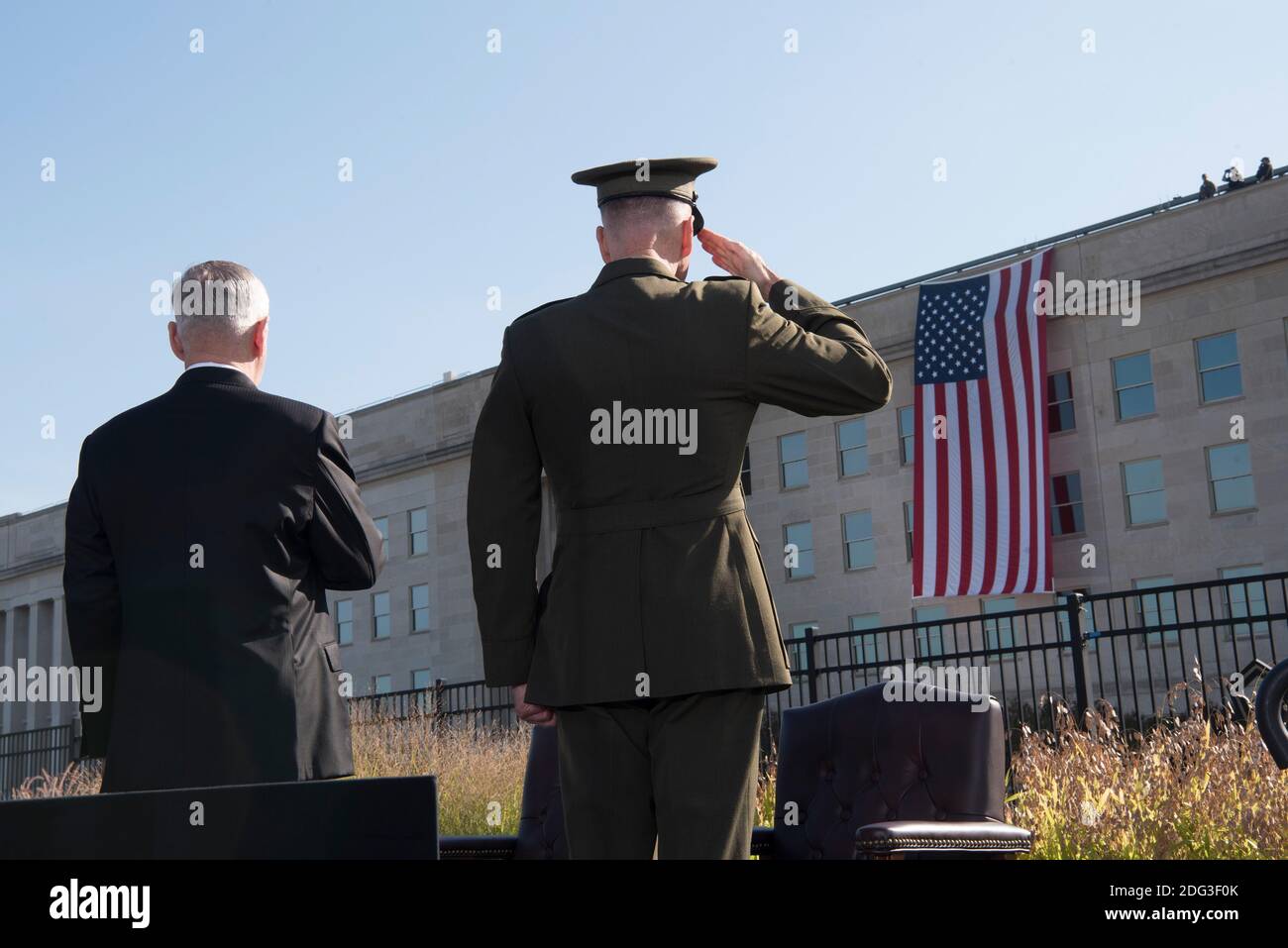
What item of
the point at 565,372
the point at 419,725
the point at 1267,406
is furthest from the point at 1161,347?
the point at 565,372

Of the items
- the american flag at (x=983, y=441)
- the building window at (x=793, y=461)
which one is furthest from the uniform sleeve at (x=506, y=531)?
the building window at (x=793, y=461)

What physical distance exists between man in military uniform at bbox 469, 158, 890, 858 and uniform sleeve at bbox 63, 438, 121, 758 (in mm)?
964

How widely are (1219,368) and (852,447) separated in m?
10.3

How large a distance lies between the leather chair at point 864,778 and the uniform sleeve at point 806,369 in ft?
6.39

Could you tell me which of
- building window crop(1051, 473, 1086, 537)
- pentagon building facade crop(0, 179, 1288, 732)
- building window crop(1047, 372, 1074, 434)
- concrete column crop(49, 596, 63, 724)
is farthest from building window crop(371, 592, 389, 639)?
building window crop(1047, 372, 1074, 434)

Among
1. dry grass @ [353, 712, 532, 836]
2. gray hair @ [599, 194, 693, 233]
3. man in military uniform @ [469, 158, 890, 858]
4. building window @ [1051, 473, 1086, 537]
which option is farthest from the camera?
building window @ [1051, 473, 1086, 537]

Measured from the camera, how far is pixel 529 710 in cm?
321

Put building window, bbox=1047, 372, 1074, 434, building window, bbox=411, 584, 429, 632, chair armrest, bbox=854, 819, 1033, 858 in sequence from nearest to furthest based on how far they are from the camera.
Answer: chair armrest, bbox=854, 819, 1033, 858 < building window, bbox=1047, 372, 1074, 434 < building window, bbox=411, 584, 429, 632

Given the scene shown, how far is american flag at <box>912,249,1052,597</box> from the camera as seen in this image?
32.3 m

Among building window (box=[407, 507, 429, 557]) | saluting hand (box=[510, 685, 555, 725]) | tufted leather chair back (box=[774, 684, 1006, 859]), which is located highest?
building window (box=[407, 507, 429, 557])

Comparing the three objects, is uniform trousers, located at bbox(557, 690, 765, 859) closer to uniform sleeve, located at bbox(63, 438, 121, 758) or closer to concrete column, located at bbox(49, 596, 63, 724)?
uniform sleeve, located at bbox(63, 438, 121, 758)

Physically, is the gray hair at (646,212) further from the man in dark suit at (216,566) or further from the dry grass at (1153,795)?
the dry grass at (1153,795)

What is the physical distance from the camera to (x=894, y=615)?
125 ft

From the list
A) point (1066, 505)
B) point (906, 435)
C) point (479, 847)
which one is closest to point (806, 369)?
point (479, 847)
